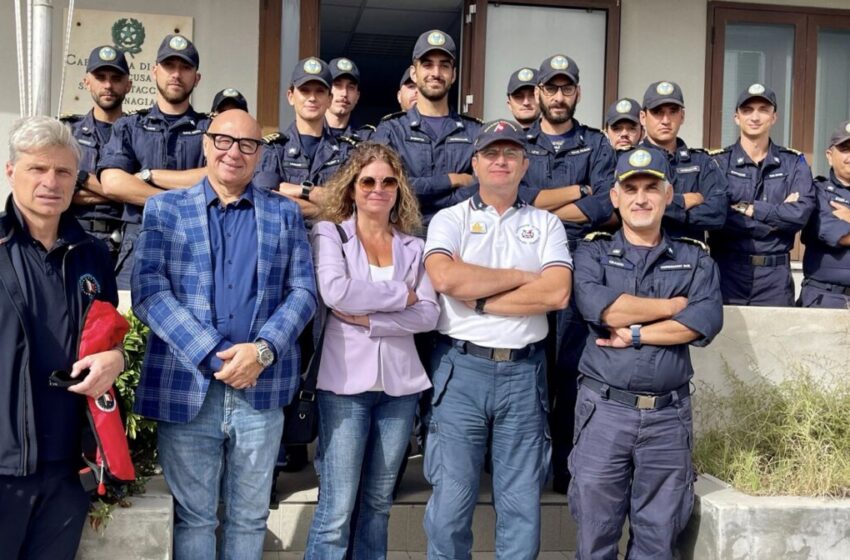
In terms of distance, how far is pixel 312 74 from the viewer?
4668 millimetres

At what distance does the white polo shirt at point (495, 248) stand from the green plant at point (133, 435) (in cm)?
121

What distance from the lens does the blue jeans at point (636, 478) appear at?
3.62m

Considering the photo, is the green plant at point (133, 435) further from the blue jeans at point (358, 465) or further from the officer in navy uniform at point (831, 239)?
the officer in navy uniform at point (831, 239)

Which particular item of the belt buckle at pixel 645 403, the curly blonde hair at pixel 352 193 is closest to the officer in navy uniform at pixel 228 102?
the curly blonde hair at pixel 352 193

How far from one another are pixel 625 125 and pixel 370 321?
263 centimetres

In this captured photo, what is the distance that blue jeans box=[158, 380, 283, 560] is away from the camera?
10.7 feet

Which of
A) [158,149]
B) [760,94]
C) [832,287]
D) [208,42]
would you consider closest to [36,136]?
[158,149]

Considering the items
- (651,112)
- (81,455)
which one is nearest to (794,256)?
(651,112)

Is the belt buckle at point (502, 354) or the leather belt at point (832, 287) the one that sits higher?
the leather belt at point (832, 287)

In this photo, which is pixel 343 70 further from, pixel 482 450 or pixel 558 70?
pixel 482 450

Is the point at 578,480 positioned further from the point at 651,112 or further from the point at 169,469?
the point at 651,112

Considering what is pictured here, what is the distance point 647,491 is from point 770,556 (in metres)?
0.62

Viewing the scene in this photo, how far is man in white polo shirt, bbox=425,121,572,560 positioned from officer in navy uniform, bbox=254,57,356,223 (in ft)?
3.66

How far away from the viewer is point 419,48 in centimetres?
455
